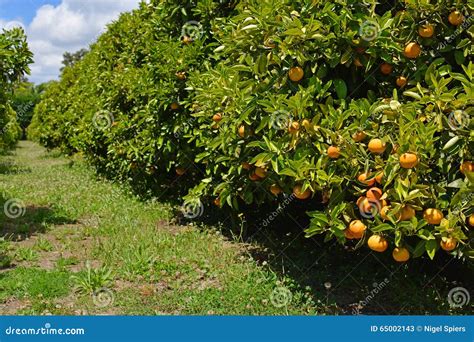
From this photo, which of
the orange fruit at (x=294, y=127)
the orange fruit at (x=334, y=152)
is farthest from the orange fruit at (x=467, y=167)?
the orange fruit at (x=294, y=127)

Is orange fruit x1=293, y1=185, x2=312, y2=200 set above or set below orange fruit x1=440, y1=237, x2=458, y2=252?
above

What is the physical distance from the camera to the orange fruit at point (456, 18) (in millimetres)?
3785

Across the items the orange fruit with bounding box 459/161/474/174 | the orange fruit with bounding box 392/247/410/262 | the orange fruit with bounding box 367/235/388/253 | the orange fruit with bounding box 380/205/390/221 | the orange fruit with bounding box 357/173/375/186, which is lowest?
the orange fruit with bounding box 392/247/410/262

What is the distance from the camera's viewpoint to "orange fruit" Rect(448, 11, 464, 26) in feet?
12.4

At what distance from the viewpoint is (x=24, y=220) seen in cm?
730

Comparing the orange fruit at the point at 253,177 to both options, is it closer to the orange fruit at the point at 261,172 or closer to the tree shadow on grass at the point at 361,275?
the orange fruit at the point at 261,172

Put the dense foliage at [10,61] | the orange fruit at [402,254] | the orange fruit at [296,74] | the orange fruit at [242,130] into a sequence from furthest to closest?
the dense foliage at [10,61] → the orange fruit at [242,130] → the orange fruit at [296,74] → the orange fruit at [402,254]

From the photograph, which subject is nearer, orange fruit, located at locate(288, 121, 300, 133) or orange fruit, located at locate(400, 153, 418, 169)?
orange fruit, located at locate(400, 153, 418, 169)

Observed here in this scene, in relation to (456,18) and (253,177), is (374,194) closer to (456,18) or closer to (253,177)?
(456,18)

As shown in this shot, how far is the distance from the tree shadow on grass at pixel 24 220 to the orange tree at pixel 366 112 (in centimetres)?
361

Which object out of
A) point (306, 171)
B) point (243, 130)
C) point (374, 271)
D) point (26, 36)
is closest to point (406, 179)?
point (306, 171)

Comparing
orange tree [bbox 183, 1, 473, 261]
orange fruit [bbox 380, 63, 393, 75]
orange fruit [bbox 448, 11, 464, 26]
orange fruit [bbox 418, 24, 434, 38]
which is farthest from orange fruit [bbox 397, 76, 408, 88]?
orange fruit [bbox 448, 11, 464, 26]

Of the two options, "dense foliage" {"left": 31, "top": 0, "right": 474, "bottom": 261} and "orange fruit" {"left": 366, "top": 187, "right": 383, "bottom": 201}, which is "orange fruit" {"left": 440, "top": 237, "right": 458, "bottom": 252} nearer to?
"dense foliage" {"left": 31, "top": 0, "right": 474, "bottom": 261}

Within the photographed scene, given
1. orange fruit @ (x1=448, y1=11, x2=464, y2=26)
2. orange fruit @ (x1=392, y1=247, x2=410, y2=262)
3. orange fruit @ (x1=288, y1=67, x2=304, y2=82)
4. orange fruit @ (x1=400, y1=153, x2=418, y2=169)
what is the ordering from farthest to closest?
1. orange fruit @ (x1=288, y1=67, x2=304, y2=82)
2. orange fruit @ (x1=448, y1=11, x2=464, y2=26)
3. orange fruit @ (x1=392, y1=247, x2=410, y2=262)
4. orange fruit @ (x1=400, y1=153, x2=418, y2=169)
